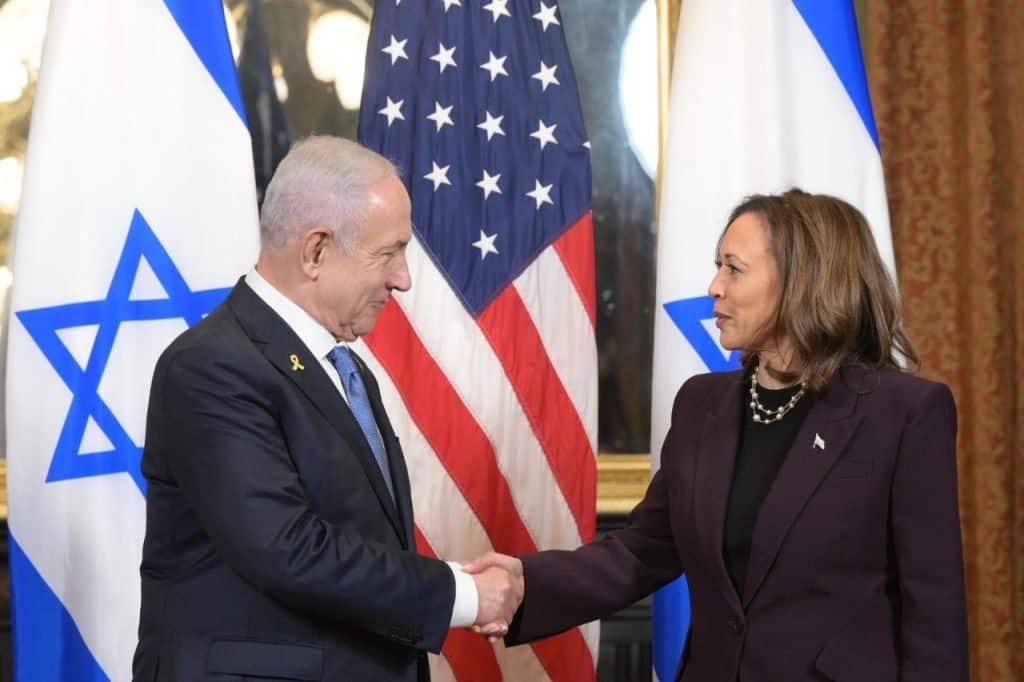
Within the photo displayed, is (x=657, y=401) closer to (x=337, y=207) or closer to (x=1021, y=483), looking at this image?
(x=1021, y=483)

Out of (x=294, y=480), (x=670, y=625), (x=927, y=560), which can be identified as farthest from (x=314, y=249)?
(x=670, y=625)

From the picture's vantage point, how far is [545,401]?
12.2 ft

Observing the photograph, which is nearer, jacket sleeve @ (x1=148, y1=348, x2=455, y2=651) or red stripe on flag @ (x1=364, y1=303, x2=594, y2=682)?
jacket sleeve @ (x1=148, y1=348, x2=455, y2=651)

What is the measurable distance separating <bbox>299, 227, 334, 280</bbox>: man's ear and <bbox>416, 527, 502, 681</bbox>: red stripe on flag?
143cm

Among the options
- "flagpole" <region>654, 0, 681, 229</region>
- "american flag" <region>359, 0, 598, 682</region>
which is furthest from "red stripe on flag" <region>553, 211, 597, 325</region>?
"flagpole" <region>654, 0, 681, 229</region>

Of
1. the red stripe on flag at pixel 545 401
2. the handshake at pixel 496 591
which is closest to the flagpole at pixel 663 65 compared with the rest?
the red stripe on flag at pixel 545 401

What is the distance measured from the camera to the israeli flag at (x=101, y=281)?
331 centimetres

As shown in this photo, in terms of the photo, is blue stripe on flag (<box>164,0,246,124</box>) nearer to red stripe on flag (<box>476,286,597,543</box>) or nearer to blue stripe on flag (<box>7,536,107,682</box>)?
red stripe on flag (<box>476,286,597,543</box>)

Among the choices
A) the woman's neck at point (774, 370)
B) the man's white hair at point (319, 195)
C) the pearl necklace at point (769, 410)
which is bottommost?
the pearl necklace at point (769, 410)

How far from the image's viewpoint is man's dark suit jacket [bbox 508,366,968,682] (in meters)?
2.33

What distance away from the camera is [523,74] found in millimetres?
3719

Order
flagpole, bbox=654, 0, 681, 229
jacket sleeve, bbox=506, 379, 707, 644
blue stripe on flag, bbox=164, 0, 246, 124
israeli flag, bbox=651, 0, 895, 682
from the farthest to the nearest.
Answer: flagpole, bbox=654, 0, 681, 229 < israeli flag, bbox=651, 0, 895, 682 < blue stripe on flag, bbox=164, 0, 246, 124 < jacket sleeve, bbox=506, 379, 707, 644

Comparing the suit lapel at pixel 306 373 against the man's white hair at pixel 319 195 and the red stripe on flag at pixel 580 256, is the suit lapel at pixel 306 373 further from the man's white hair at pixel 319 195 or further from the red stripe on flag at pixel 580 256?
the red stripe on flag at pixel 580 256

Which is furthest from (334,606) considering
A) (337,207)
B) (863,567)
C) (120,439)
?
(120,439)
